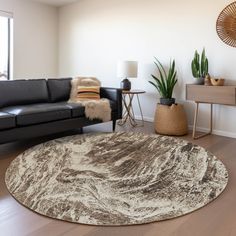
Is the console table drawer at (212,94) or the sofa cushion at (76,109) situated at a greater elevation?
the console table drawer at (212,94)

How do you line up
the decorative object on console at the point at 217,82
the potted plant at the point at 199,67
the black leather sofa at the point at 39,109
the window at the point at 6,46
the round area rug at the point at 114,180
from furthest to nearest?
1. the window at the point at 6,46
2. the potted plant at the point at 199,67
3. the decorative object on console at the point at 217,82
4. the black leather sofa at the point at 39,109
5. the round area rug at the point at 114,180

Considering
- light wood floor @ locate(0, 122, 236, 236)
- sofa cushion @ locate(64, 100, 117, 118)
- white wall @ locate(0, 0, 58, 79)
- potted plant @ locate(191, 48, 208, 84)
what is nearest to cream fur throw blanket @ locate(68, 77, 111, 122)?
sofa cushion @ locate(64, 100, 117, 118)

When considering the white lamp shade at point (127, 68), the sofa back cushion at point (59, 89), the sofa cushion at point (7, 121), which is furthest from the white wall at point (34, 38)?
the sofa cushion at point (7, 121)

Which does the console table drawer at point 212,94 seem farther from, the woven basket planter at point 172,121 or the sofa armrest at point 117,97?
the sofa armrest at point 117,97

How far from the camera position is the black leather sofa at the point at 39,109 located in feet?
10.2

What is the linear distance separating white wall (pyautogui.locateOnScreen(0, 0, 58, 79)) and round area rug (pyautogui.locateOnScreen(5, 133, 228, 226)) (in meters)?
2.84

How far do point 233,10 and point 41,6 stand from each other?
3.81 m

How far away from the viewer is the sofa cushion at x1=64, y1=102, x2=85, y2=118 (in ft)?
12.0

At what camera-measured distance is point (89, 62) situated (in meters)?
5.64

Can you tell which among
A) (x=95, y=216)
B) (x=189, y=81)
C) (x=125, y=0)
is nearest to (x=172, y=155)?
(x=95, y=216)

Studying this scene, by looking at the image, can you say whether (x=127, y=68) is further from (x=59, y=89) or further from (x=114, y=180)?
(x=114, y=180)

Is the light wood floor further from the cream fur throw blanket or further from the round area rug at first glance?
the cream fur throw blanket

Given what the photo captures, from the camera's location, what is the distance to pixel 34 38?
579 cm

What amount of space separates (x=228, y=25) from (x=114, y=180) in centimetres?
279
